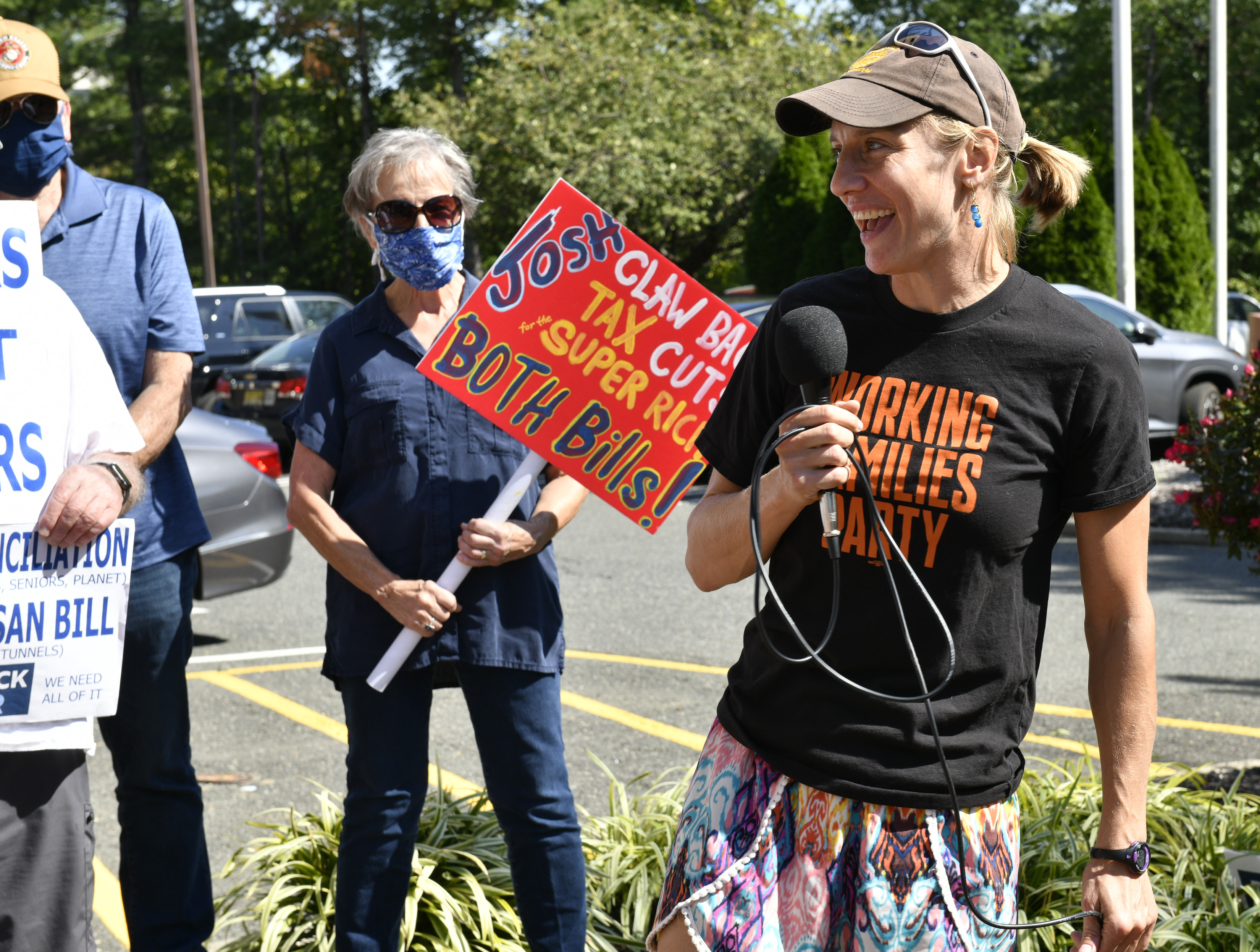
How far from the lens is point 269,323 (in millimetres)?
18781

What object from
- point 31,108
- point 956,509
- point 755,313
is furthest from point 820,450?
point 755,313

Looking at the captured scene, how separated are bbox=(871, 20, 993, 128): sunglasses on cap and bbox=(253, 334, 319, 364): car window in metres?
13.5

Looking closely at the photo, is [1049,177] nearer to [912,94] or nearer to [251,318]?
[912,94]

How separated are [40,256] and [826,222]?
2166cm

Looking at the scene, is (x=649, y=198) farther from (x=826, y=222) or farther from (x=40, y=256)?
(x=40, y=256)

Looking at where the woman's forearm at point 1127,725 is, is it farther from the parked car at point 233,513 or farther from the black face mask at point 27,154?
the parked car at point 233,513

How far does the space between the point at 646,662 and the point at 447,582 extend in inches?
165

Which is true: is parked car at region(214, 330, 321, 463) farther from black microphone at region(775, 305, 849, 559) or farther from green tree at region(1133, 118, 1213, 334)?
black microphone at region(775, 305, 849, 559)

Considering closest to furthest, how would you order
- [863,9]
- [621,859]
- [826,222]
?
[621,859], [826,222], [863,9]

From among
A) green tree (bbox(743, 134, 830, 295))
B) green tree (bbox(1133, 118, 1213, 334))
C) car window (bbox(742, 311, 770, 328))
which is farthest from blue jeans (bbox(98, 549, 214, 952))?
green tree (bbox(743, 134, 830, 295))

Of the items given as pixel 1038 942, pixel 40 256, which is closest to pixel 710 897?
pixel 1038 942

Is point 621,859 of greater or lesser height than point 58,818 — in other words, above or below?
below

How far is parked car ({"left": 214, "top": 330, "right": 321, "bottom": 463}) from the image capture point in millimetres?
14766

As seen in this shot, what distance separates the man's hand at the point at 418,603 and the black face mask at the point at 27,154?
1.13 meters
